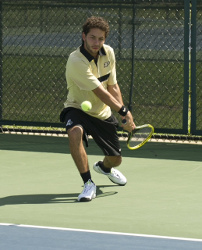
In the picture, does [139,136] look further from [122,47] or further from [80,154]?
[122,47]

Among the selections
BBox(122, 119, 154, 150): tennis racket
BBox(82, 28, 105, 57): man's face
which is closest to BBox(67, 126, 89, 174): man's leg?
BBox(122, 119, 154, 150): tennis racket

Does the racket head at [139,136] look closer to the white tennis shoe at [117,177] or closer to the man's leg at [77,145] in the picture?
the white tennis shoe at [117,177]

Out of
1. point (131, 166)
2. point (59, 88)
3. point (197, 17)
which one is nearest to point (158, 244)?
point (131, 166)

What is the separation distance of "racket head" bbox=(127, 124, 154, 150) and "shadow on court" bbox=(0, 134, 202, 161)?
4.97 feet

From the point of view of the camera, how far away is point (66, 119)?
7438mm

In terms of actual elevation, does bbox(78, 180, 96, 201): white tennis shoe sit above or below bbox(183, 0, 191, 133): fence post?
below

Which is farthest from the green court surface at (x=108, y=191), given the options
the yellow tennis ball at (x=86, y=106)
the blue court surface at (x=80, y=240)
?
the yellow tennis ball at (x=86, y=106)

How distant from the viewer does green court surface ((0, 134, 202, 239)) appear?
20.9 feet

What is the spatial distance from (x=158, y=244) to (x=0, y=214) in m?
1.55

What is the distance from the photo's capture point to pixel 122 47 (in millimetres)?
10555

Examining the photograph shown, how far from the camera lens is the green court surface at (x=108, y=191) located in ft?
20.9

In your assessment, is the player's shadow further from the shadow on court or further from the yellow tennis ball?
the shadow on court

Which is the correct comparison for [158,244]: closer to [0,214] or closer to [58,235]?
[58,235]

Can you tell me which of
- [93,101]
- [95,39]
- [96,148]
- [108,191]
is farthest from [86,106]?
[96,148]
